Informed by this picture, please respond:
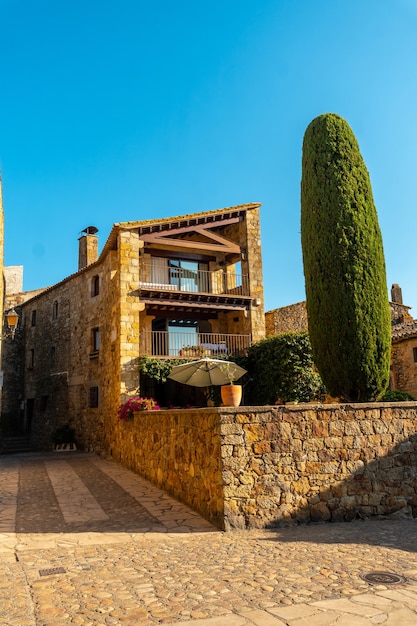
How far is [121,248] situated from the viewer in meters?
18.2

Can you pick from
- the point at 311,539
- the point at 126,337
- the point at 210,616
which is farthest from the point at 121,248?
the point at 210,616

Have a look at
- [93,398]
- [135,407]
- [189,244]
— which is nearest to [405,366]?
[189,244]

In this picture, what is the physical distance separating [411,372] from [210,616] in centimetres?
1855

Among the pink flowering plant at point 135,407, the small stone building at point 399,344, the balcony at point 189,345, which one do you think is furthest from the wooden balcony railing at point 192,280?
the pink flowering plant at point 135,407

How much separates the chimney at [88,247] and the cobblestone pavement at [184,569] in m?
18.1

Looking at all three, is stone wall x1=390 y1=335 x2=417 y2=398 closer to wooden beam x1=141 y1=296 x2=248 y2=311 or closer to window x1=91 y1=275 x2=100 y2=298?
wooden beam x1=141 y1=296 x2=248 y2=311

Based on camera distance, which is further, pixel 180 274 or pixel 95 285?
pixel 95 285

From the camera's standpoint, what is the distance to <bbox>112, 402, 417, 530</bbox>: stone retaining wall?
24.9 ft

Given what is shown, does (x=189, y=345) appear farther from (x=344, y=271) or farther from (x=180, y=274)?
(x=344, y=271)

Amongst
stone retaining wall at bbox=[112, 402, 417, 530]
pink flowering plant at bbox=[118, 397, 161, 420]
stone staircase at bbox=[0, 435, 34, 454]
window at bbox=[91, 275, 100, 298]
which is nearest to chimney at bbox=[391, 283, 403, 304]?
window at bbox=[91, 275, 100, 298]

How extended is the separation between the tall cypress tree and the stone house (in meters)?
8.28

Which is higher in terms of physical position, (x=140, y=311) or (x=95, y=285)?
(x=95, y=285)

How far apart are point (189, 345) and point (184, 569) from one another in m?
14.6

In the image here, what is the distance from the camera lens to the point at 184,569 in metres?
5.56
